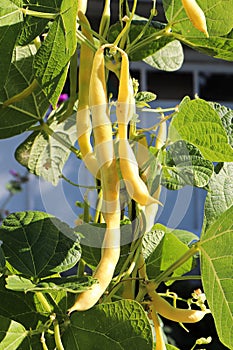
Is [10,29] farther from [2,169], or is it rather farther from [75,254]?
[2,169]

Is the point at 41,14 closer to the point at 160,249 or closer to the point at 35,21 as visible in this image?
the point at 35,21

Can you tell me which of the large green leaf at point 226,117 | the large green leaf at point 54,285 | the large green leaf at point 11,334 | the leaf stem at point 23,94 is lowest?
the large green leaf at point 11,334

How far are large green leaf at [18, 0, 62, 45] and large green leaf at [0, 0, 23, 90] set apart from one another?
0.01 metres

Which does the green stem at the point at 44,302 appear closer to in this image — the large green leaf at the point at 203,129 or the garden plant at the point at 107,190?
the garden plant at the point at 107,190

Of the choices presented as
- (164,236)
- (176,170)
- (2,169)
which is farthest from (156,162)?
(2,169)

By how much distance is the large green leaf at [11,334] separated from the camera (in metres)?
0.63

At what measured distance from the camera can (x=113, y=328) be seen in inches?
24.4

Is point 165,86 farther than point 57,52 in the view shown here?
Yes

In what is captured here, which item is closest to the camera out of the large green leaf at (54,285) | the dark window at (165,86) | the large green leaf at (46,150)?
the large green leaf at (54,285)

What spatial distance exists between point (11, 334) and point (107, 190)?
16 cm

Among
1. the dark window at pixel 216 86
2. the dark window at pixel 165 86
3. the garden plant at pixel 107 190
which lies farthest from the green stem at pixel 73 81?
the dark window at pixel 216 86

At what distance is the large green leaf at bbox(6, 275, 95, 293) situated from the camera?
0.54 m

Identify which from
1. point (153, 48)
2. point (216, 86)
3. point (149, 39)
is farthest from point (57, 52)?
point (216, 86)

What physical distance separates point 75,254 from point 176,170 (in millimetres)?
143
